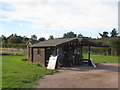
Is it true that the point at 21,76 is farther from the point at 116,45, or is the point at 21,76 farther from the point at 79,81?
the point at 116,45

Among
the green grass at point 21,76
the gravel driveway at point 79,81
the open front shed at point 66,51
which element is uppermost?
the open front shed at point 66,51

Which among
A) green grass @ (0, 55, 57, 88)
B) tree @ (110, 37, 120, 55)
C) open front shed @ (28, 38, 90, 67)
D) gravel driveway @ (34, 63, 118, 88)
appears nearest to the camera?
green grass @ (0, 55, 57, 88)

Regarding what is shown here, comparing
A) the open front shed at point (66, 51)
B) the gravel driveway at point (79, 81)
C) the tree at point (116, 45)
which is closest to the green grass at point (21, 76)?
the gravel driveway at point (79, 81)

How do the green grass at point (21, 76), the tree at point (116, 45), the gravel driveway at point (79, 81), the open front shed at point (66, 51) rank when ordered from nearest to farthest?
the green grass at point (21, 76), the gravel driveway at point (79, 81), the open front shed at point (66, 51), the tree at point (116, 45)

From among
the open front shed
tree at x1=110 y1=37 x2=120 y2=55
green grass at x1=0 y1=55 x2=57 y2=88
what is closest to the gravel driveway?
green grass at x1=0 y1=55 x2=57 y2=88

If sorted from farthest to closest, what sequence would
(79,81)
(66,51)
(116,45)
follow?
(116,45)
(66,51)
(79,81)

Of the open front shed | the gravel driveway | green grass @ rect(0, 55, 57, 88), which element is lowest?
the gravel driveway

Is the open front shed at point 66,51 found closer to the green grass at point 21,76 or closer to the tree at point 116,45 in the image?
the green grass at point 21,76

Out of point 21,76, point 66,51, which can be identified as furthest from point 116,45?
point 21,76

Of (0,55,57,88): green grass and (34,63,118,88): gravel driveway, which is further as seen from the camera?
(34,63,118,88): gravel driveway

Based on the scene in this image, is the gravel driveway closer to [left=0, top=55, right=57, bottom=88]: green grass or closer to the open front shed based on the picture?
[left=0, top=55, right=57, bottom=88]: green grass

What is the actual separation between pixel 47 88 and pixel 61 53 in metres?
10.4

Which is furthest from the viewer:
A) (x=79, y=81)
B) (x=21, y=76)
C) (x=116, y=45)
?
(x=116, y=45)

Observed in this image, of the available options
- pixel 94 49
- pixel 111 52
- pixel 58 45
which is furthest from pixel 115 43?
pixel 58 45
